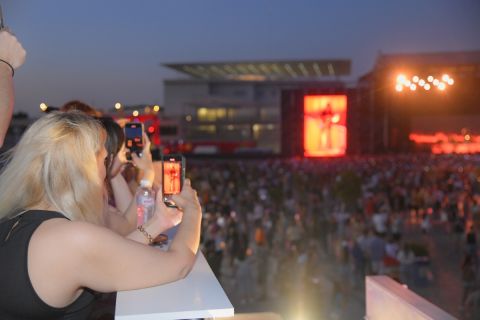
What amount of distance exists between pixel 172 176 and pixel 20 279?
0.68m

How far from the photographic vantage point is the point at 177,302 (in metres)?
1.29

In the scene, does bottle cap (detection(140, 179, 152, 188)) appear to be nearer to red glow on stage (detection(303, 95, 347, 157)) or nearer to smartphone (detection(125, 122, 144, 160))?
smartphone (detection(125, 122, 144, 160))

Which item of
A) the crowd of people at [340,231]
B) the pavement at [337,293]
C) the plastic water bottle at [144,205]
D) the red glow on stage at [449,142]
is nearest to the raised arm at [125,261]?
the plastic water bottle at [144,205]

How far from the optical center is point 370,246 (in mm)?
8516

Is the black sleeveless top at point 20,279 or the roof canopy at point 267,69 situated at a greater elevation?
the roof canopy at point 267,69

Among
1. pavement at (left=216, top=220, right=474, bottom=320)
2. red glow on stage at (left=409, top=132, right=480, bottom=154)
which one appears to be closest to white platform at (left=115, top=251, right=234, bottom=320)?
pavement at (left=216, top=220, right=474, bottom=320)

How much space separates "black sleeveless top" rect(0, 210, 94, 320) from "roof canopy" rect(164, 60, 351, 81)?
3996cm

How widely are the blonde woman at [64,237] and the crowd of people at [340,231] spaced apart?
14.5 feet

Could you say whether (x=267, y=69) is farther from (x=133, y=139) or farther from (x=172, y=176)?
(x=172, y=176)

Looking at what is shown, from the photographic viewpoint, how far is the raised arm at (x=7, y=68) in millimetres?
1539

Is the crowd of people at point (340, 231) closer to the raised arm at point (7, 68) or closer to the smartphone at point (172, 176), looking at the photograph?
the smartphone at point (172, 176)

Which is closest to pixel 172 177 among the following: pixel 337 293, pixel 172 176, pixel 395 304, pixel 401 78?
pixel 172 176

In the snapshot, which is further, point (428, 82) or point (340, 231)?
point (340, 231)

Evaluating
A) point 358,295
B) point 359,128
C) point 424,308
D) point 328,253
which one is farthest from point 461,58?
point 424,308
